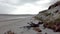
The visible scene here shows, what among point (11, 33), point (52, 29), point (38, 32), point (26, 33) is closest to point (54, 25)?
point (52, 29)

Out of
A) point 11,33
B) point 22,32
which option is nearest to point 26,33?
point 22,32

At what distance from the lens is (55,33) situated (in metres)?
10.9

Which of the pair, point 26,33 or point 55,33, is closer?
point 55,33

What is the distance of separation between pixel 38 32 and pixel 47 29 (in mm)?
878

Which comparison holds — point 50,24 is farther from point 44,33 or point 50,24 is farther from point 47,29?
point 44,33

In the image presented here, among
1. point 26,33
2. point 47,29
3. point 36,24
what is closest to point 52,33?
point 47,29

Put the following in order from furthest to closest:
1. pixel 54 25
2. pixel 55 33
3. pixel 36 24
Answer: pixel 36 24
pixel 54 25
pixel 55 33

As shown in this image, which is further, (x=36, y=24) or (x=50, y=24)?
(x=36, y=24)

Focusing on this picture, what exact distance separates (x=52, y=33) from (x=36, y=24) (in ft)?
9.53

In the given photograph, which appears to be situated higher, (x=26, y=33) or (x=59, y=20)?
(x=59, y=20)

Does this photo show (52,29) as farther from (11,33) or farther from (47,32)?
(11,33)

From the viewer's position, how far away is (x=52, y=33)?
11.1 meters

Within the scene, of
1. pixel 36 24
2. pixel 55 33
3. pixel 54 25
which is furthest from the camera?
pixel 36 24

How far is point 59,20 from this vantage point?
39.3ft
